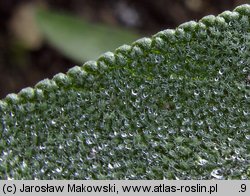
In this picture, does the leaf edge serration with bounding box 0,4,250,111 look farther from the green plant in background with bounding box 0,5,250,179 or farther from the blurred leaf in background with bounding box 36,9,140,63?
the blurred leaf in background with bounding box 36,9,140,63

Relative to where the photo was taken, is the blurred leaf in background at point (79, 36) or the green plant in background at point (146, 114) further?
the blurred leaf in background at point (79, 36)

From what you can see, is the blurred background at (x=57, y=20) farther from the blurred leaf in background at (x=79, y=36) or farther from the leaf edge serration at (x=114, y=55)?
the leaf edge serration at (x=114, y=55)

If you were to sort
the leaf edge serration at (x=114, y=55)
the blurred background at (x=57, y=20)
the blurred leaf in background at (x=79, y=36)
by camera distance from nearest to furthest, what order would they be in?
1. the leaf edge serration at (x=114, y=55)
2. the blurred leaf in background at (x=79, y=36)
3. the blurred background at (x=57, y=20)

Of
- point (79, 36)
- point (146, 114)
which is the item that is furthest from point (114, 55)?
point (79, 36)

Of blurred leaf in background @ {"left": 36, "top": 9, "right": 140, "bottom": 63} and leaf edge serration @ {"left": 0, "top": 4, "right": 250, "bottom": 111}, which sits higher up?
blurred leaf in background @ {"left": 36, "top": 9, "right": 140, "bottom": 63}

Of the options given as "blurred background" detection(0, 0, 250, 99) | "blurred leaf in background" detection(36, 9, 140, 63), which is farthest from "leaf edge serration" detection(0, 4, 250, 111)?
"blurred background" detection(0, 0, 250, 99)

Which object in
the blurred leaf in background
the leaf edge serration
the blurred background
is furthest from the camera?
the blurred background

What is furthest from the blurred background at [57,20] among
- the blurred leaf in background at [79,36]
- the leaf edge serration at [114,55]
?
the leaf edge serration at [114,55]
